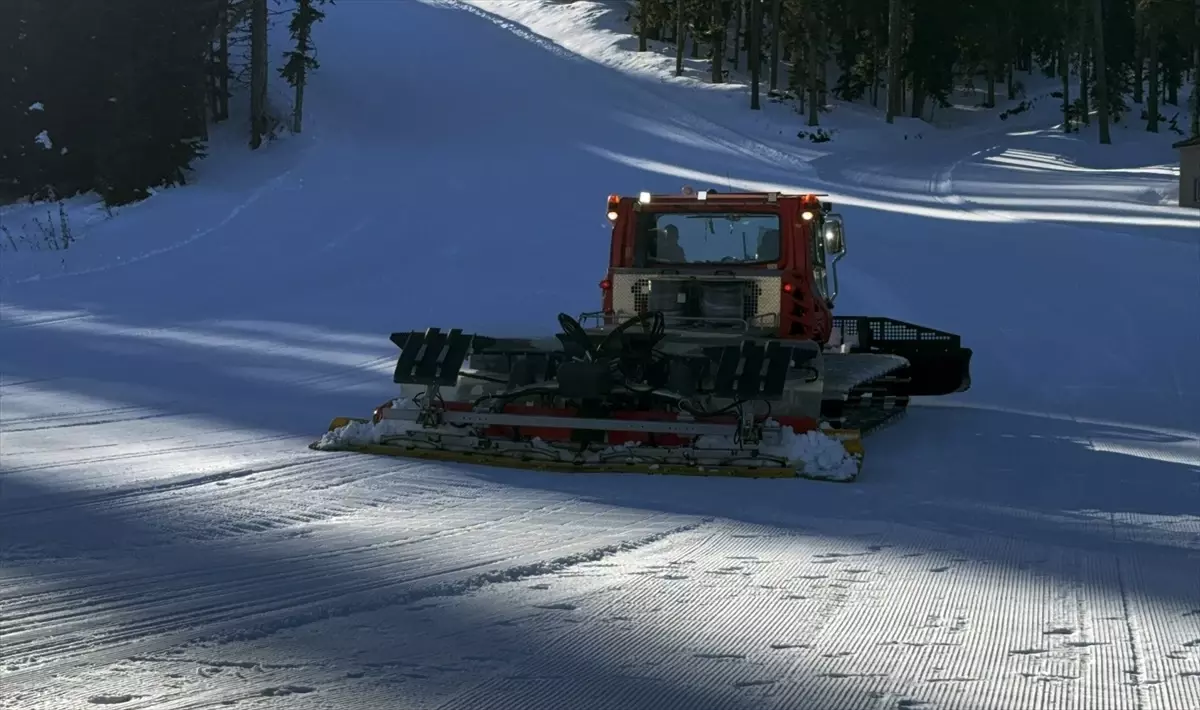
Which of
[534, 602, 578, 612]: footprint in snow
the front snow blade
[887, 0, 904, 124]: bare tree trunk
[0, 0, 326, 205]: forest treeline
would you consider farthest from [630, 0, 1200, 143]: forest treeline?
[534, 602, 578, 612]: footprint in snow

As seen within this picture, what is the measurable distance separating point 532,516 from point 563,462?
175cm

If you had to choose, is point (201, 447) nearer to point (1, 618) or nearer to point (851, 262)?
point (1, 618)

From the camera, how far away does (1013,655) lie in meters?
5.29

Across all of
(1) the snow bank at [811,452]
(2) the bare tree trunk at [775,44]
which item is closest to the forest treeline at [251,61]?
(2) the bare tree trunk at [775,44]

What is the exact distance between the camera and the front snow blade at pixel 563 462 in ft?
30.3

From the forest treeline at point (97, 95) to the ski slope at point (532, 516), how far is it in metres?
6.07

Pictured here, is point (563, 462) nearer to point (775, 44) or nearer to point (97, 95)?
point (97, 95)

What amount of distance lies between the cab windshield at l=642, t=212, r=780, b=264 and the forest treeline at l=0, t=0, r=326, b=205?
21.5m

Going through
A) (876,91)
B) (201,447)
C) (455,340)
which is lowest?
(201,447)

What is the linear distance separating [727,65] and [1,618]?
6849 cm

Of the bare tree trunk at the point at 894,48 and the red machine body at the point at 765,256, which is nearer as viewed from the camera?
the red machine body at the point at 765,256

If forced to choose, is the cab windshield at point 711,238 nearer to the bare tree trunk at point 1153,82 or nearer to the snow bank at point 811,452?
the snow bank at point 811,452

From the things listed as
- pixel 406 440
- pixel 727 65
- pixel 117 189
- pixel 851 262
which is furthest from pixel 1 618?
pixel 727 65

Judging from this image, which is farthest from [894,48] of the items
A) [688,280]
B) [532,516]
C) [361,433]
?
[532,516]
